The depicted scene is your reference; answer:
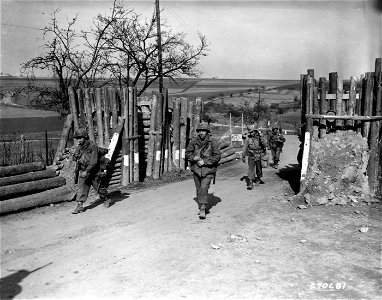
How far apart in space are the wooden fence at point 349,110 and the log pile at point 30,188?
592 cm

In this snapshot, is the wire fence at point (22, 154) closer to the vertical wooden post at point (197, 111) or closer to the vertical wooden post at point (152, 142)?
the vertical wooden post at point (152, 142)

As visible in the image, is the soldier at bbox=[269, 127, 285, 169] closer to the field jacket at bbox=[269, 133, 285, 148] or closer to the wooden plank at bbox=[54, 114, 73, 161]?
the field jacket at bbox=[269, 133, 285, 148]

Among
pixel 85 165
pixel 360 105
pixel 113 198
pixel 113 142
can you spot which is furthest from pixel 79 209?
pixel 360 105

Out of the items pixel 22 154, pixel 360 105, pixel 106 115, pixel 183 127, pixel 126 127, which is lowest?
pixel 22 154

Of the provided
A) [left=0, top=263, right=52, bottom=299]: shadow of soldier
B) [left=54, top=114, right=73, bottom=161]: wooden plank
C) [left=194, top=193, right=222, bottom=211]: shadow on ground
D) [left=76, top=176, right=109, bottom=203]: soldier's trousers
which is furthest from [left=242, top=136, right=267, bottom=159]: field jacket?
[left=0, top=263, right=52, bottom=299]: shadow of soldier

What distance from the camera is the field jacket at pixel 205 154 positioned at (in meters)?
8.27

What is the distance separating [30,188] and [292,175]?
8306 millimetres

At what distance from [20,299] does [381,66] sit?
8632mm

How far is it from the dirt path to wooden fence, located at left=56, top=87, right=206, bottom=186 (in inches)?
105

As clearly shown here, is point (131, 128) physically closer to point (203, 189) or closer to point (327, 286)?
point (203, 189)

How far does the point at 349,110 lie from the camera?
31.1 feet

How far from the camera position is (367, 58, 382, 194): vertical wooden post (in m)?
9.18

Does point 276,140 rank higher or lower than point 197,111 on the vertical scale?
lower

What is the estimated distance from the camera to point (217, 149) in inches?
332
